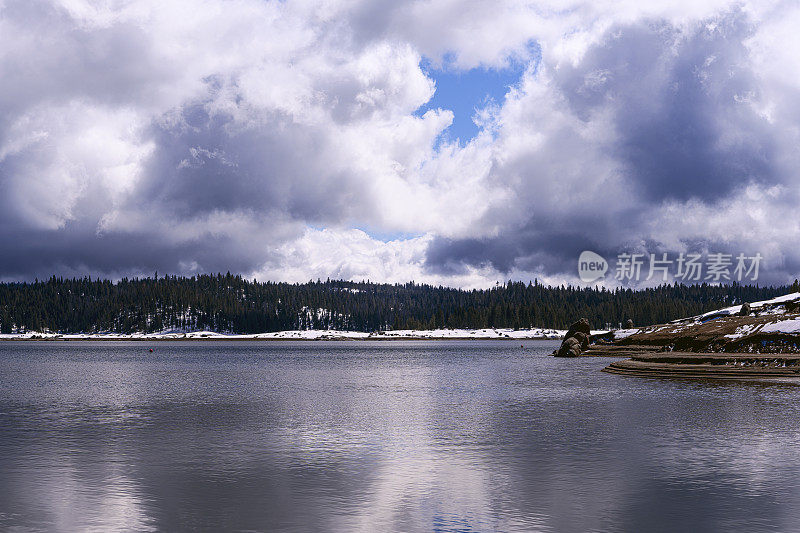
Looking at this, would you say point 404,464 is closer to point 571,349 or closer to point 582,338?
point 571,349

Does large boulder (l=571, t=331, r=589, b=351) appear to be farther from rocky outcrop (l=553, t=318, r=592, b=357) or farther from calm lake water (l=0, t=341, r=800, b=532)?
calm lake water (l=0, t=341, r=800, b=532)

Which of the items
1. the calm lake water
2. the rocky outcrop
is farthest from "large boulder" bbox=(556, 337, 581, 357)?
the calm lake water

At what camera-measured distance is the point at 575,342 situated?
14550 cm

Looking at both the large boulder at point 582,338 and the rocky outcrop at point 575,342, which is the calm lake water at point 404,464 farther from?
the large boulder at point 582,338

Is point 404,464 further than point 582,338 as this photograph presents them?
No

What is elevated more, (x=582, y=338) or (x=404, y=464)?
(x=582, y=338)

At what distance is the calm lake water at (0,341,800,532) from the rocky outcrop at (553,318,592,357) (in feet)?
313

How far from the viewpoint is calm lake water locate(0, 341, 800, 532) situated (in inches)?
677

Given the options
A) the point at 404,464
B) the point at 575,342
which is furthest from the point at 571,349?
the point at 404,464

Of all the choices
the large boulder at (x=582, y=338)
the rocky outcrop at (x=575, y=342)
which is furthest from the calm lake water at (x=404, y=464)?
the large boulder at (x=582, y=338)

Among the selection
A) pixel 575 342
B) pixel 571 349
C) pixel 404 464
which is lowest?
pixel 571 349

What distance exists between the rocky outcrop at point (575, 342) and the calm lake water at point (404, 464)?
9531 cm

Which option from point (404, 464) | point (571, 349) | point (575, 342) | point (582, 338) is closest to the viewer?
point (404, 464)

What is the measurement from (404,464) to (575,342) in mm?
126304
